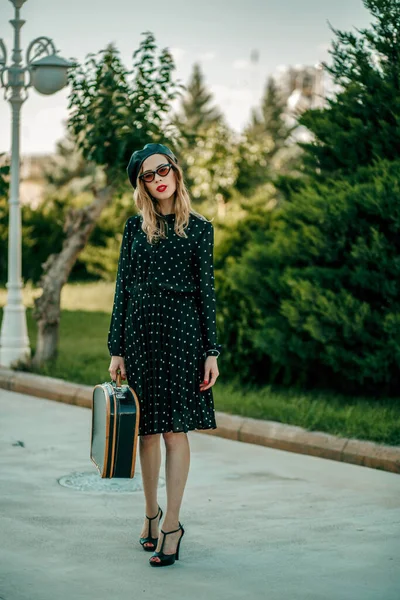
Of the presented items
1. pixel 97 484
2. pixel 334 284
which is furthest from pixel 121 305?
pixel 334 284

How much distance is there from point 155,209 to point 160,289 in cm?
39

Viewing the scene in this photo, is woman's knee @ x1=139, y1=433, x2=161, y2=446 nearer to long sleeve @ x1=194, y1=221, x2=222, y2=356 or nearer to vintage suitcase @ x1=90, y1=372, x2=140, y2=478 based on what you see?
vintage suitcase @ x1=90, y1=372, x2=140, y2=478

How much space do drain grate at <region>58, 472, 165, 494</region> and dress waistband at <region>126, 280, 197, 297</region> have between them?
190cm

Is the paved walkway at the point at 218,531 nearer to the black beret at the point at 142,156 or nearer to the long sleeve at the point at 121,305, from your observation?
the long sleeve at the point at 121,305

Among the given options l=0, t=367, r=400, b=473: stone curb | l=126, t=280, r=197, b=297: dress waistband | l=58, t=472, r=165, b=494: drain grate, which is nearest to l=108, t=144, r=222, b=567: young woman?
l=126, t=280, r=197, b=297: dress waistband

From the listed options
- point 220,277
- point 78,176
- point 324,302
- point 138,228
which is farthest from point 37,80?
point 78,176

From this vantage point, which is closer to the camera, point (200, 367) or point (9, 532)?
point (200, 367)

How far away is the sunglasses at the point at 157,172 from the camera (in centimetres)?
505

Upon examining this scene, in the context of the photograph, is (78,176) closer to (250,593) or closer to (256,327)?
(256,327)

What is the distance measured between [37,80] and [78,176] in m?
50.2

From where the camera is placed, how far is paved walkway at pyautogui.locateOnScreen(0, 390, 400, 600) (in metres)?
4.64

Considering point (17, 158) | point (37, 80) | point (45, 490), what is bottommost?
point (45, 490)

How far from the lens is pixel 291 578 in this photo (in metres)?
4.79

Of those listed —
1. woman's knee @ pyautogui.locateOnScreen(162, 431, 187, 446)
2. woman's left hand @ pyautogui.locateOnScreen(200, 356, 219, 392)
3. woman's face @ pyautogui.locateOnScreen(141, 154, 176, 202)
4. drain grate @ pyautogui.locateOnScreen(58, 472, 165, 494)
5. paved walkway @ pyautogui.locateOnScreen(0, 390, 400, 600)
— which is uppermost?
woman's face @ pyautogui.locateOnScreen(141, 154, 176, 202)
